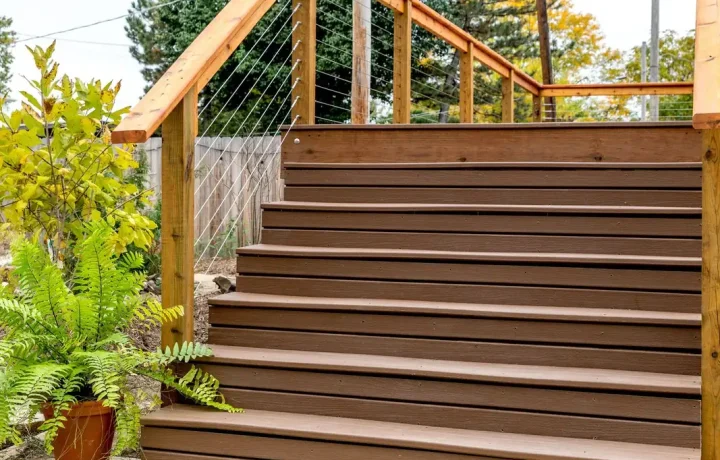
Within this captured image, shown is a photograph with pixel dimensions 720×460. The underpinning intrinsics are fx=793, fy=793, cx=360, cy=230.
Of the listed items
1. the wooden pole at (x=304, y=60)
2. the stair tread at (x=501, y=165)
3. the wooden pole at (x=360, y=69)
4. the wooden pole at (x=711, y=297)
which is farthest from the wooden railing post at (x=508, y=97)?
the wooden pole at (x=711, y=297)

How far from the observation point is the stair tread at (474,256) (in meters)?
3.09

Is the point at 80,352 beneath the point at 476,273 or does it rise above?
beneath

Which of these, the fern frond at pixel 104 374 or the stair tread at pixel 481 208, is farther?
the stair tread at pixel 481 208

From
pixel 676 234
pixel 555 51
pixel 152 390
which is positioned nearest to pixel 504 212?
pixel 676 234

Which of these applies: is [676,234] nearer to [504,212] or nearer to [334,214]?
[504,212]

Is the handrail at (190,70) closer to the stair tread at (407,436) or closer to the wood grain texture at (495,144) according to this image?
the wood grain texture at (495,144)

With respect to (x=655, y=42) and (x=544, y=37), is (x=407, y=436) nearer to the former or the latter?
(x=544, y=37)

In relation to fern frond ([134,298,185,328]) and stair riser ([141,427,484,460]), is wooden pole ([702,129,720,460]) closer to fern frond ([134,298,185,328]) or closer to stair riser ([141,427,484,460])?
stair riser ([141,427,484,460])

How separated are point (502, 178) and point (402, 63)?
1855 millimetres

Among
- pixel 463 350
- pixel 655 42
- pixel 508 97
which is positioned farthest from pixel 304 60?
pixel 655 42

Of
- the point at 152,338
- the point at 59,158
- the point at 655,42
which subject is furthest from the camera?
the point at 655,42

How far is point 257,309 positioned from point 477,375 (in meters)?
0.98

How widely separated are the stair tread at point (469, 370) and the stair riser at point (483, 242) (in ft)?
2.01

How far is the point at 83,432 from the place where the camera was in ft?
8.75
